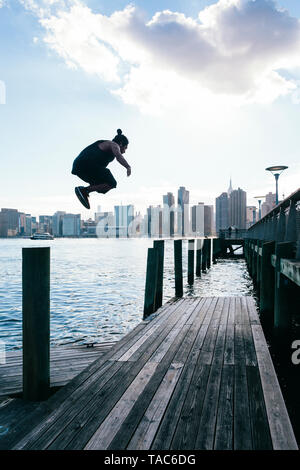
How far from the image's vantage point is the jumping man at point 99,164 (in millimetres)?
4141

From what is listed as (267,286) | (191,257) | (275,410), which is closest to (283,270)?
(267,286)

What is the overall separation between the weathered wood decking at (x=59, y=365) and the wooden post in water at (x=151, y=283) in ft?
9.20

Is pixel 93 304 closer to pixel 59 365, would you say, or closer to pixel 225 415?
pixel 59 365

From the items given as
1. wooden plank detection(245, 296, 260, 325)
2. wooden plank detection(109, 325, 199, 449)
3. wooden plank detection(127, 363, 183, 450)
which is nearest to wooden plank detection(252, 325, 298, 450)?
wooden plank detection(127, 363, 183, 450)

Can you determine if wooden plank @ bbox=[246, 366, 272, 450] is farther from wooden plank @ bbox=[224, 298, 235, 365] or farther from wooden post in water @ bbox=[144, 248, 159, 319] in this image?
wooden post in water @ bbox=[144, 248, 159, 319]

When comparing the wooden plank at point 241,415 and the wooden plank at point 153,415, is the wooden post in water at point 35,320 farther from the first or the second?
the wooden plank at point 241,415

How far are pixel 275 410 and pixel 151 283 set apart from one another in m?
5.82

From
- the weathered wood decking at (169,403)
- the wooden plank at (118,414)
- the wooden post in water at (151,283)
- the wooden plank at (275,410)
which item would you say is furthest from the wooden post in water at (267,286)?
the wooden plank at (118,414)

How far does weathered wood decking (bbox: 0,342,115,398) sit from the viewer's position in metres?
3.96

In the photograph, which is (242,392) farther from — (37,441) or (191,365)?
→ (37,441)

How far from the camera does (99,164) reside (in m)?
4.24

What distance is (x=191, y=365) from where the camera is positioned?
13.6ft
